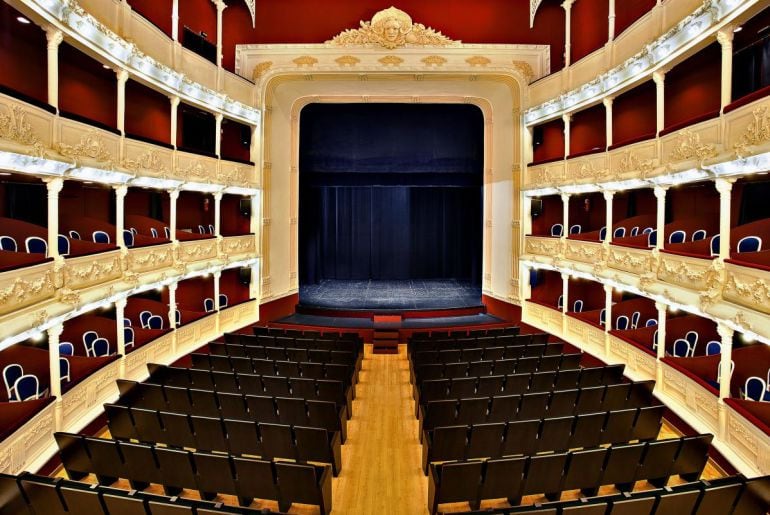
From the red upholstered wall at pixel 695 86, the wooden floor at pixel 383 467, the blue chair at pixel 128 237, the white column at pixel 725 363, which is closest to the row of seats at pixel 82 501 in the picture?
the wooden floor at pixel 383 467

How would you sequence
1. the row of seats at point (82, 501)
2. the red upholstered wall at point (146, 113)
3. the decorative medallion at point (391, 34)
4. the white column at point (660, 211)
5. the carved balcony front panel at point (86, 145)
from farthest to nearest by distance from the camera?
the decorative medallion at point (391, 34) → the red upholstered wall at point (146, 113) → the white column at point (660, 211) → the carved balcony front panel at point (86, 145) → the row of seats at point (82, 501)

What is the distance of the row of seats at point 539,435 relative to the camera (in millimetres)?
5391

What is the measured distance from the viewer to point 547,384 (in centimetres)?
730

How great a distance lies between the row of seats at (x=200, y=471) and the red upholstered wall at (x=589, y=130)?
11787mm

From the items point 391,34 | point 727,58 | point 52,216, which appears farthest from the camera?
point 391,34

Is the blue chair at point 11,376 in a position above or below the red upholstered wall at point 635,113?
below

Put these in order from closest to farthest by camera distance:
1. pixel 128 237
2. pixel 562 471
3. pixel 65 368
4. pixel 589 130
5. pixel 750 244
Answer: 1. pixel 562 471
2. pixel 750 244
3. pixel 65 368
4. pixel 128 237
5. pixel 589 130

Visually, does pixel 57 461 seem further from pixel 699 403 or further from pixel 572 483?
pixel 699 403

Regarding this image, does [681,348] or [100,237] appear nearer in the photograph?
[681,348]

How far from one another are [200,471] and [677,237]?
10288 millimetres

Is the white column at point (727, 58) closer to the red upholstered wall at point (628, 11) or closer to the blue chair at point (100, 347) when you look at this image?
the red upholstered wall at point (628, 11)

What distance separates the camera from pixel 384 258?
20.0 meters

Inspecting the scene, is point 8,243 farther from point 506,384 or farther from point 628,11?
point 628,11

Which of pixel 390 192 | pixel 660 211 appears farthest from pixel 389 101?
pixel 660 211
